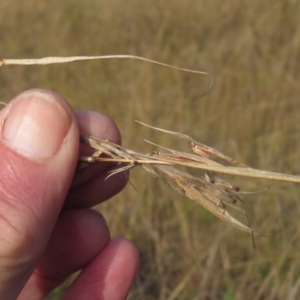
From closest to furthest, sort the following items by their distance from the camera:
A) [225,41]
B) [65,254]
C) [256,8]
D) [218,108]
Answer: [65,254], [218,108], [225,41], [256,8]

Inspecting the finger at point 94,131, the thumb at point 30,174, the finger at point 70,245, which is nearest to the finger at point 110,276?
the finger at point 70,245

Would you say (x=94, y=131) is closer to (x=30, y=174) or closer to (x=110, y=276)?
(x=30, y=174)

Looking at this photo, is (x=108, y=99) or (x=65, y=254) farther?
(x=108, y=99)

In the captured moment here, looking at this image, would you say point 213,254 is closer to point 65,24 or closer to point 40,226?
point 40,226

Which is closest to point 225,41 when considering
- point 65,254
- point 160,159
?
point 65,254

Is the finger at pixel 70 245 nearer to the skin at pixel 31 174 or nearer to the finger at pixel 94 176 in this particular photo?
the finger at pixel 94 176

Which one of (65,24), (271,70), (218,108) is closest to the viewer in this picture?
(218,108)
